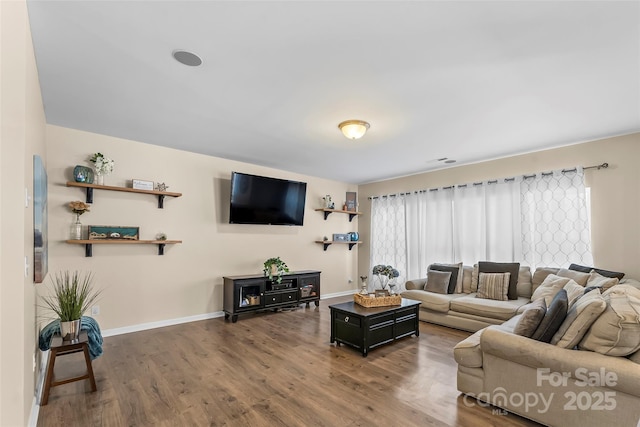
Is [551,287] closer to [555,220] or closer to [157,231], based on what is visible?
[555,220]

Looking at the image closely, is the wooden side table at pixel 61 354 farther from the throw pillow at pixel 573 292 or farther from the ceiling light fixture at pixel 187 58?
the throw pillow at pixel 573 292

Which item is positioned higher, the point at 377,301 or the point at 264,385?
the point at 377,301

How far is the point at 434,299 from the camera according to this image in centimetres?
455

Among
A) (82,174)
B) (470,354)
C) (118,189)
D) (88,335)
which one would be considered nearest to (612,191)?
(470,354)

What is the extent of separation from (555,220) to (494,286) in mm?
1282

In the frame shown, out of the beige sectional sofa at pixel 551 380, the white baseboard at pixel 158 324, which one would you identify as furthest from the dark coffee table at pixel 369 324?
the white baseboard at pixel 158 324

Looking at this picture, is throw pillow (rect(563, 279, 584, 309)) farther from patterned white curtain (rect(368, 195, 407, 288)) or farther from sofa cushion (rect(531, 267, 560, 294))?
patterned white curtain (rect(368, 195, 407, 288))

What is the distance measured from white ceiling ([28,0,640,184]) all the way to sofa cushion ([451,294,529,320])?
2.17 m

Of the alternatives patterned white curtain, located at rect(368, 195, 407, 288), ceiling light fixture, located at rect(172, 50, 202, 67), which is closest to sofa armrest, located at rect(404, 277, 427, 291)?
patterned white curtain, located at rect(368, 195, 407, 288)

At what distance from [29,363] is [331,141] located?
11.8ft

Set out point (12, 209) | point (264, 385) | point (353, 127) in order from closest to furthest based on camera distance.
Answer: point (12, 209) → point (264, 385) → point (353, 127)

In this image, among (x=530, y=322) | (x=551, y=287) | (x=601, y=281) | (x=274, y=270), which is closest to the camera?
(x=530, y=322)

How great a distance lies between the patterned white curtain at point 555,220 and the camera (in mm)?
4176

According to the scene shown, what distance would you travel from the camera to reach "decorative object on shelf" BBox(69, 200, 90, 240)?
3705mm
